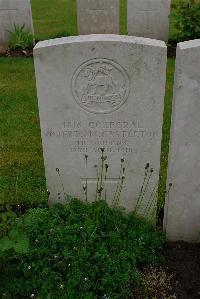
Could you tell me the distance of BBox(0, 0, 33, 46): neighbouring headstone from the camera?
8.28m

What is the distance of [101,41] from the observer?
3.14 m

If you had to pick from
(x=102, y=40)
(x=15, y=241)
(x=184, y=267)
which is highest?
(x=102, y=40)

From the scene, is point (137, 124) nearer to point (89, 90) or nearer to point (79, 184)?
point (89, 90)

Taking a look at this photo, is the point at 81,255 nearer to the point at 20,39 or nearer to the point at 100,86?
the point at 100,86

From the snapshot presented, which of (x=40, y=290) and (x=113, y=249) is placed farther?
(x=113, y=249)

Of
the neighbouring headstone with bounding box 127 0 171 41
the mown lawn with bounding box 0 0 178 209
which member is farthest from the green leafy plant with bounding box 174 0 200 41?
the mown lawn with bounding box 0 0 178 209

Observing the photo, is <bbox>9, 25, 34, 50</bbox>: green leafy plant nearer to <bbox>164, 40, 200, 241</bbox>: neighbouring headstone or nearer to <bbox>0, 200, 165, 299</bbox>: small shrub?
<bbox>0, 200, 165, 299</bbox>: small shrub

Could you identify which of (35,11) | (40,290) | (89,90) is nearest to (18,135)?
(89,90)

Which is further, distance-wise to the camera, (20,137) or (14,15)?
(14,15)

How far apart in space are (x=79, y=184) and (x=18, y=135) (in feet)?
6.48

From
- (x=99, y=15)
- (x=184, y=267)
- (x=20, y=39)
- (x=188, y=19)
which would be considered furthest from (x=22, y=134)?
(x=188, y=19)

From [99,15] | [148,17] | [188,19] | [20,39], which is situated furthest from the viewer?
[99,15]

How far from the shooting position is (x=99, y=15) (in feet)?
28.3

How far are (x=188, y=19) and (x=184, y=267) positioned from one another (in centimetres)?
573
